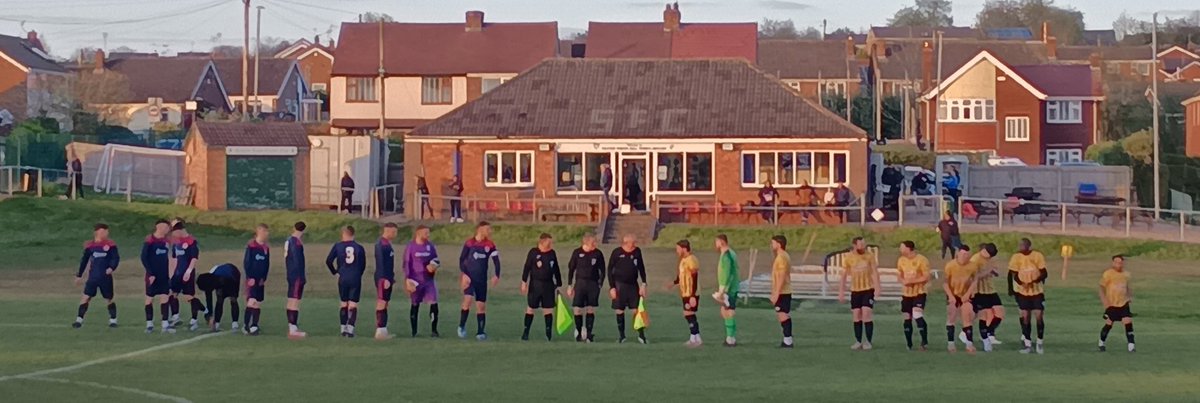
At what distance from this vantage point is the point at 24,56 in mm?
101375

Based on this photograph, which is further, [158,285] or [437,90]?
[437,90]

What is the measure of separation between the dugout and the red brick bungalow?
351cm

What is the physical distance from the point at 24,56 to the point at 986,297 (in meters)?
86.7

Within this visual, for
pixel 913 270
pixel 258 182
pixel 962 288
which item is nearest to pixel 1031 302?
pixel 962 288

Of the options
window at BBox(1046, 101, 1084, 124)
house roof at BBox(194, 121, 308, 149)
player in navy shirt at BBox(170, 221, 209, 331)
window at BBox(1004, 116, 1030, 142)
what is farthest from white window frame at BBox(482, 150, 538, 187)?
window at BBox(1046, 101, 1084, 124)

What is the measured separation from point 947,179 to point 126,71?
65096 mm

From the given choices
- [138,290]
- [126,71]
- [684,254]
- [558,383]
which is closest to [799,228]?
[138,290]

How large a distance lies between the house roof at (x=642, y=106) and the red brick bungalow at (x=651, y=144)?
0.04m

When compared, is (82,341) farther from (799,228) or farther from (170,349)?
(799,228)

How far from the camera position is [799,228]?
163ft

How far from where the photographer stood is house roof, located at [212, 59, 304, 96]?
114562 millimetres

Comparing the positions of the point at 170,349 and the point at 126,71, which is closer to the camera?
the point at 170,349

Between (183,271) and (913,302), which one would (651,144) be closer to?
(183,271)

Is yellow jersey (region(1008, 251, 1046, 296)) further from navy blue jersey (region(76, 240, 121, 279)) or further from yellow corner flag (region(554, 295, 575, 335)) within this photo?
navy blue jersey (region(76, 240, 121, 279))
